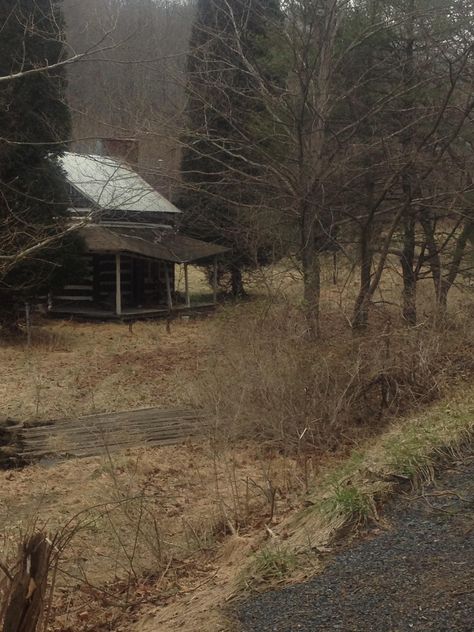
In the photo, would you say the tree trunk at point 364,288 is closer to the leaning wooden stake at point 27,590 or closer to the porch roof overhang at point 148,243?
the leaning wooden stake at point 27,590

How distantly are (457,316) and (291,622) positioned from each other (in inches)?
345

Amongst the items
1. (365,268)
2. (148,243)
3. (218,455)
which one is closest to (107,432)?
(218,455)

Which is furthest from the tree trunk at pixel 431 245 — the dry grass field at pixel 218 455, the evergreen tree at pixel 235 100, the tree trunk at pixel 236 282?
the tree trunk at pixel 236 282

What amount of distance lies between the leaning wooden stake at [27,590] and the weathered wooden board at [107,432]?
6.36 m

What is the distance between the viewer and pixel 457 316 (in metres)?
12.1

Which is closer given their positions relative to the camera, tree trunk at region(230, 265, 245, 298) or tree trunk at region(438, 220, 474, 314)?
tree trunk at region(438, 220, 474, 314)

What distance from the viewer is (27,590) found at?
3766 millimetres

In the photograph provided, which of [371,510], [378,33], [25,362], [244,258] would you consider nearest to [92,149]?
[244,258]

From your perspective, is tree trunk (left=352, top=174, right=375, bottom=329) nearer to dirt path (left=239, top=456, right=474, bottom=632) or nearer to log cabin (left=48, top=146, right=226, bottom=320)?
dirt path (left=239, top=456, right=474, bottom=632)

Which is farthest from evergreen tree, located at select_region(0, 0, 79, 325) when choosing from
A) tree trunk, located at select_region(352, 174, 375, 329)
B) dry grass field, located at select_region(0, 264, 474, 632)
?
tree trunk, located at select_region(352, 174, 375, 329)

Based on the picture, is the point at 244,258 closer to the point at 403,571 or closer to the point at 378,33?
the point at 378,33

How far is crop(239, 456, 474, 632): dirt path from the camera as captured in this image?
12.9ft

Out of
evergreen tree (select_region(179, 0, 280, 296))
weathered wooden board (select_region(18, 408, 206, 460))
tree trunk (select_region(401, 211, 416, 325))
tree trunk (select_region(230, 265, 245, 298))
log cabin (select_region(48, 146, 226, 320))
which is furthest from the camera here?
tree trunk (select_region(230, 265, 245, 298))

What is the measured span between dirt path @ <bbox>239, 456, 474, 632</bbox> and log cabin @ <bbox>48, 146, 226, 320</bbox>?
19938 mm
